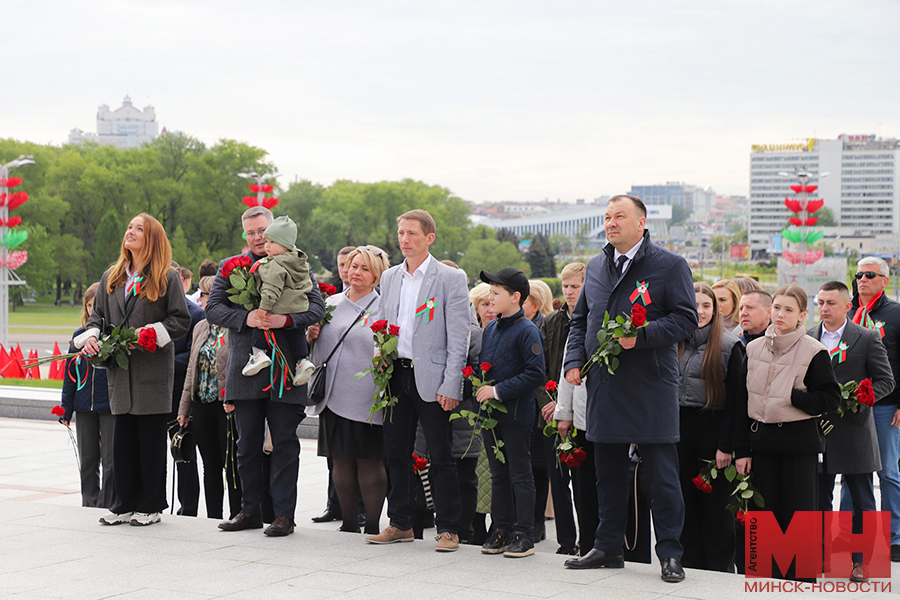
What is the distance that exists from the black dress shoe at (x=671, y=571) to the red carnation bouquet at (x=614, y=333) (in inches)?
41.2

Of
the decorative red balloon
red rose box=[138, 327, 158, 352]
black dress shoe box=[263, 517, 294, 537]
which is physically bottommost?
black dress shoe box=[263, 517, 294, 537]

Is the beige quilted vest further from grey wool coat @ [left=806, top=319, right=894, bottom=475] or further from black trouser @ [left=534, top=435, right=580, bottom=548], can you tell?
black trouser @ [left=534, top=435, right=580, bottom=548]

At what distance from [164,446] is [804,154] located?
197945mm

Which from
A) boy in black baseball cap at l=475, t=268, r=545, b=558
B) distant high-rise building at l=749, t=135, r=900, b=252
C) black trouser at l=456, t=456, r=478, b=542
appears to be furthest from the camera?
distant high-rise building at l=749, t=135, r=900, b=252

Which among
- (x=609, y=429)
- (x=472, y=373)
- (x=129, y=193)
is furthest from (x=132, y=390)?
(x=129, y=193)

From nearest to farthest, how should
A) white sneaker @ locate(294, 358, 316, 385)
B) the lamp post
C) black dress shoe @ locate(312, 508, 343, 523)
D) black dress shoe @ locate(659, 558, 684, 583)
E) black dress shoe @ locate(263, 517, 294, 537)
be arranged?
black dress shoe @ locate(659, 558, 684, 583), white sneaker @ locate(294, 358, 316, 385), black dress shoe @ locate(263, 517, 294, 537), black dress shoe @ locate(312, 508, 343, 523), the lamp post

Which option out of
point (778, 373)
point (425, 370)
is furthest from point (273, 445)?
point (778, 373)

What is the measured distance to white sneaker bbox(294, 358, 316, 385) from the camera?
5.96 meters

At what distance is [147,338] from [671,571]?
3.48m

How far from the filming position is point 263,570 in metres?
5.19

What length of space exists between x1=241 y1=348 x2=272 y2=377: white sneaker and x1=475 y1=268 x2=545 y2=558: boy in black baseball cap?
1332mm

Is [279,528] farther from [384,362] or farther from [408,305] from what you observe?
[408,305]

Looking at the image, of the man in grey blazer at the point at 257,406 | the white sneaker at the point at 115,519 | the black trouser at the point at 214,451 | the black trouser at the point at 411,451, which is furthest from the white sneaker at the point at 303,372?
the white sneaker at the point at 115,519

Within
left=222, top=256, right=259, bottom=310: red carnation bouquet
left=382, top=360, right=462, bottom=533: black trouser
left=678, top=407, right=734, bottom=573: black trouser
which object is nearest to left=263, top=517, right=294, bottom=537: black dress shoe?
left=382, top=360, right=462, bottom=533: black trouser
